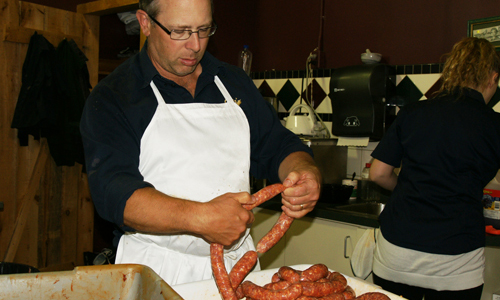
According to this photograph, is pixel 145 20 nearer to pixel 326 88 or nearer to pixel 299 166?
pixel 299 166

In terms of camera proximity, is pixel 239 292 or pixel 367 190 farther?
pixel 367 190

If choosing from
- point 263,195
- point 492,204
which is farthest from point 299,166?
point 492,204

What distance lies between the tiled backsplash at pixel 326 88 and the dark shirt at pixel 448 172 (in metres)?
1.11

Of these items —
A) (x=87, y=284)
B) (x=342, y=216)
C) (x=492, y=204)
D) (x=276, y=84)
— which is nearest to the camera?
(x=87, y=284)

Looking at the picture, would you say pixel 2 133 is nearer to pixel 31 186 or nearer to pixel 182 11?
pixel 31 186

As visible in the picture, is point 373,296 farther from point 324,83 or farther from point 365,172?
point 324,83

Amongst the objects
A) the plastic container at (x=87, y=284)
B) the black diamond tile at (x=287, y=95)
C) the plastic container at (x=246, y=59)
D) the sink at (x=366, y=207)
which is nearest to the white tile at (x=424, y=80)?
the sink at (x=366, y=207)

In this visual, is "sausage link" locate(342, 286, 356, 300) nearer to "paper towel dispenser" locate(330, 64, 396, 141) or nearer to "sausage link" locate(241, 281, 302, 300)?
"sausage link" locate(241, 281, 302, 300)

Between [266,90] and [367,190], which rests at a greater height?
[266,90]

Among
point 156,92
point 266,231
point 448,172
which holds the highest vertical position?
point 156,92

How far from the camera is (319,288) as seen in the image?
1397 millimetres

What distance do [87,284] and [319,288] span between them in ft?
2.30

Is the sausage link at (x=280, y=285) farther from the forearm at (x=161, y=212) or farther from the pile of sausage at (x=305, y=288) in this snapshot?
the forearm at (x=161, y=212)

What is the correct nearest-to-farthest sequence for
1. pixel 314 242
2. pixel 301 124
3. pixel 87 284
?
pixel 87 284
pixel 314 242
pixel 301 124
